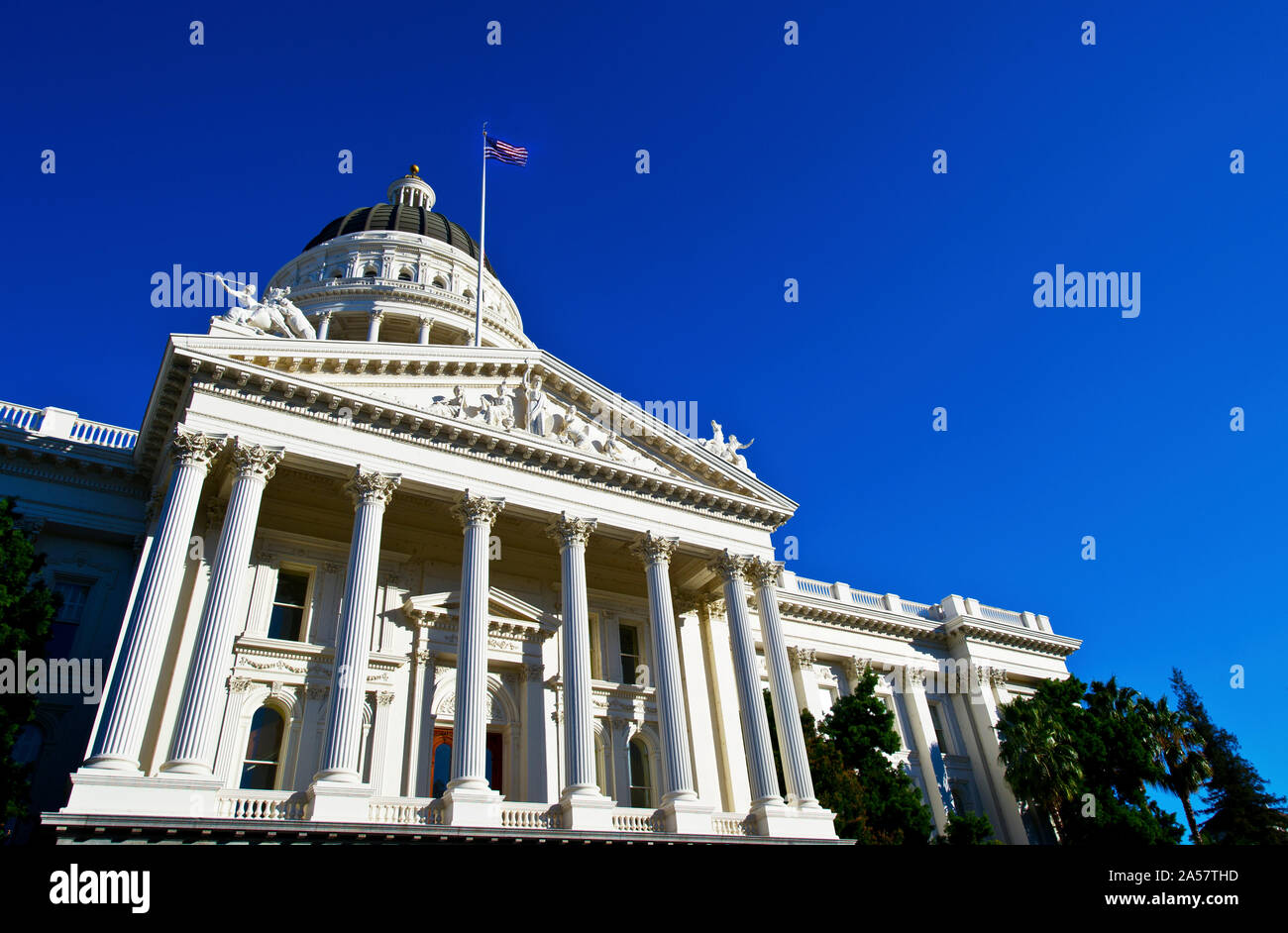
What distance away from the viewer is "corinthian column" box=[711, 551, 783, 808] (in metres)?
22.4

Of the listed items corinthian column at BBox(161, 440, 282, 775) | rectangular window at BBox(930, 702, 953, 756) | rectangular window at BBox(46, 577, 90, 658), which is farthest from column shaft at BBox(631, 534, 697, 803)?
rectangular window at BBox(930, 702, 953, 756)

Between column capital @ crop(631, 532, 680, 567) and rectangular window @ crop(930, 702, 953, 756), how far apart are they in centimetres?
1886

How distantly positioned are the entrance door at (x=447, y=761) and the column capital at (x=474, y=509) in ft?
18.6

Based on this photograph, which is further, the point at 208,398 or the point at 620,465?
the point at 620,465

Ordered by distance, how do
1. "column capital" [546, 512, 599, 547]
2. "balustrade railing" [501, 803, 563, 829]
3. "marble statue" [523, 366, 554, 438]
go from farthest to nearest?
"marble statue" [523, 366, 554, 438]
"column capital" [546, 512, 599, 547]
"balustrade railing" [501, 803, 563, 829]

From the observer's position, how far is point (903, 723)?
36719mm

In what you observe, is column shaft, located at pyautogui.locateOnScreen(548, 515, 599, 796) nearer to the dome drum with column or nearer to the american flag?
the american flag

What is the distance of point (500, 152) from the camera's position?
104 ft

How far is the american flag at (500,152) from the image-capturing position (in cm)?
3170

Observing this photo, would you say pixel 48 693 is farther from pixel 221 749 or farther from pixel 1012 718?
pixel 1012 718
